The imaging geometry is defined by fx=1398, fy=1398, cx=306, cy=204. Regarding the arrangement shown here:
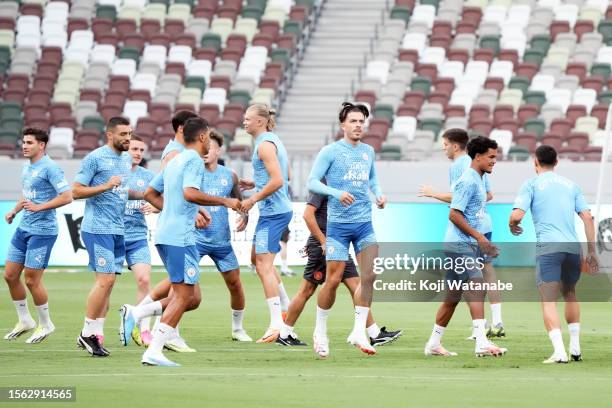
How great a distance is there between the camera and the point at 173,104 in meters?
40.6

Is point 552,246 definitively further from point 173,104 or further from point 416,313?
point 173,104

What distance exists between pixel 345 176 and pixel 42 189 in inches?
143

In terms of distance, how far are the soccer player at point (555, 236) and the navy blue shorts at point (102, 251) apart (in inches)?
163

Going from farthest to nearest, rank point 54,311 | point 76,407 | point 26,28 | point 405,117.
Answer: point 26,28
point 405,117
point 54,311
point 76,407

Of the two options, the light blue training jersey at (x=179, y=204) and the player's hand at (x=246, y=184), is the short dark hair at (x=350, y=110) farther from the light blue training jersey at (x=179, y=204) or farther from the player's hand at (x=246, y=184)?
the player's hand at (x=246, y=184)

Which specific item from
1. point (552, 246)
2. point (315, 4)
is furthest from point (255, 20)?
point (552, 246)

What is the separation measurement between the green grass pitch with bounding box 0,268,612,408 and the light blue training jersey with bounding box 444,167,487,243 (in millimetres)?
1247

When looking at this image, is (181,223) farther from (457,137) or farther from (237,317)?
(457,137)

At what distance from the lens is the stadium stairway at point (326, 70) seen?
40.1m

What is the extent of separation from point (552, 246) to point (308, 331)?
458 cm

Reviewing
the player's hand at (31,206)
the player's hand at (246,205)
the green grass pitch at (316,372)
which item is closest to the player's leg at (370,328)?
the green grass pitch at (316,372)

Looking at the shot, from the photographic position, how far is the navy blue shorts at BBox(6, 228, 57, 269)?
1579 centimetres

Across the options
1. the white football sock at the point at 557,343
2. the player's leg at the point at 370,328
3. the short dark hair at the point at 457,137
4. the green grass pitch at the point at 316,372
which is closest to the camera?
the green grass pitch at the point at 316,372

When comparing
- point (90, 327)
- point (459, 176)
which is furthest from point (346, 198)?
point (459, 176)
